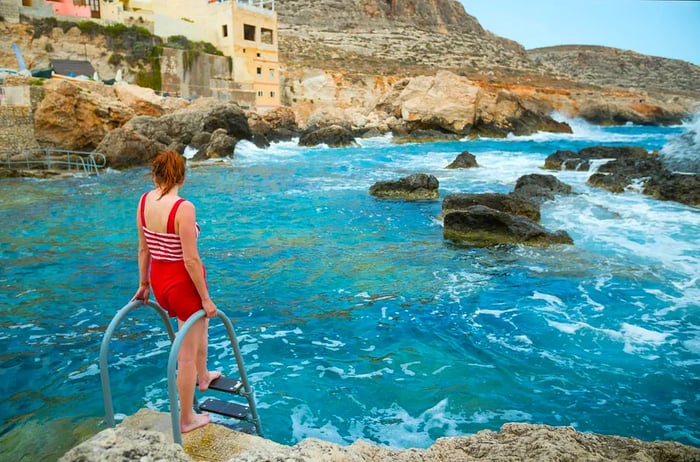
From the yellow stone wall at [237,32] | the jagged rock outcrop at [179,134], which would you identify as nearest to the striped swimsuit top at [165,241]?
the jagged rock outcrop at [179,134]

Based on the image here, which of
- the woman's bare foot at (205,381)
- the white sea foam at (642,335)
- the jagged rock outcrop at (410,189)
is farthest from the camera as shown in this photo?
the jagged rock outcrop at (410,189)

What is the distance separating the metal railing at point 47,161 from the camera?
18953 millimetres

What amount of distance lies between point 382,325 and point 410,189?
367 inches

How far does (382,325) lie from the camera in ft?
21.2

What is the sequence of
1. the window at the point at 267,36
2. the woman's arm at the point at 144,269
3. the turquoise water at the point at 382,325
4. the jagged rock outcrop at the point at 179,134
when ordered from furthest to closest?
1. the window at the point at 267,36
2. the jagged rock outcrop at the point at 179,134
3. the turquoise water at the point at 382,325
4. the woman's arm at the point at 144,269

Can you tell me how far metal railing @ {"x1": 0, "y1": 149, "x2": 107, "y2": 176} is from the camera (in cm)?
1895

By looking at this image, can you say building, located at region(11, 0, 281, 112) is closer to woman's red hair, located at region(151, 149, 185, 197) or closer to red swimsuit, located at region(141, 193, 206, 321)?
woman's red hair, located at region(151, 149, 185, 197)

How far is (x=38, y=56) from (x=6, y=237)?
29.0 metres

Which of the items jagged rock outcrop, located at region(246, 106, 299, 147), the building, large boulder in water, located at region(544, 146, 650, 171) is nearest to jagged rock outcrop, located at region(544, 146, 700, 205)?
large boulder in water, located at region(544, 146, 650, 171)

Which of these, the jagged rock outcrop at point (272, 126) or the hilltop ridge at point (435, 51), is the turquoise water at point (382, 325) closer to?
the jagged rock outcrop at point (272, 126)

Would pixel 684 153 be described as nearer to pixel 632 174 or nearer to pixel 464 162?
pixel 632 174

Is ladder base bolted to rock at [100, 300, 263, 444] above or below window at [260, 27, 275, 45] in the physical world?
below

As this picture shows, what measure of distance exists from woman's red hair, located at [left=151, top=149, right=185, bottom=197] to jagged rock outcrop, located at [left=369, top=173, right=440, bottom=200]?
485 inches

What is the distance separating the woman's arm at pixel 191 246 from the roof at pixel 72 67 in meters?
34.7
